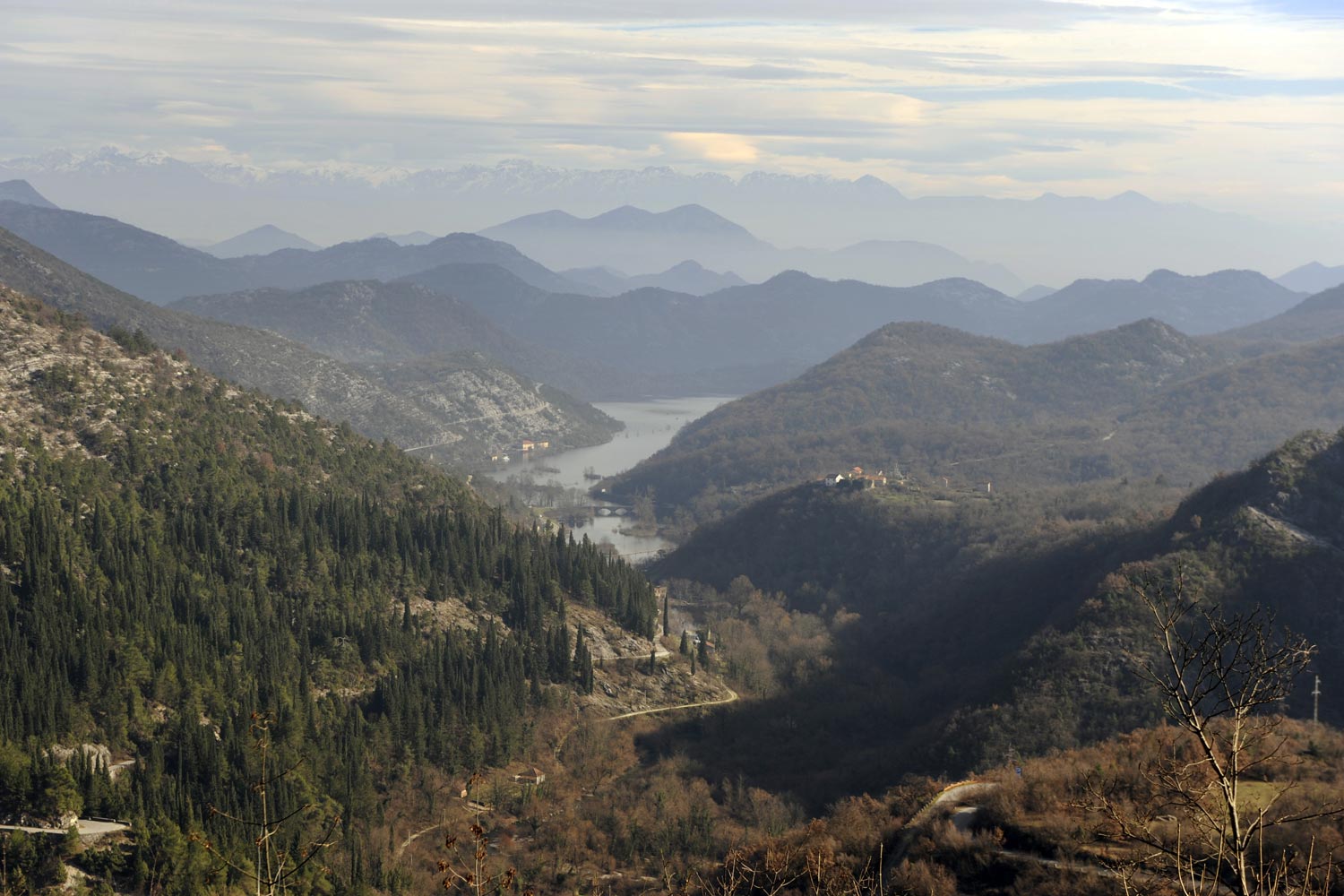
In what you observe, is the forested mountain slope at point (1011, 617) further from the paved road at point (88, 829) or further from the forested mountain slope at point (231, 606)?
the paved road at point (88, 829)

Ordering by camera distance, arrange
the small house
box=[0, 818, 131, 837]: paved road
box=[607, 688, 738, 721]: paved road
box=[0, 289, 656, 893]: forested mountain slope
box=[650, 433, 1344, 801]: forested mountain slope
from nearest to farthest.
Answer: box=[0, 818, 131, 837]: paved road → box=[0, 289, 656, 893]: forested mountain slope → the small house → box=[650, 433, 1344, 801]: forested mountain slope → box=[607, 688, 738, 721]: paved road

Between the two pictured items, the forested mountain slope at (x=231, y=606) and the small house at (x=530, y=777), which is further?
the small house at (x=530, y=777)

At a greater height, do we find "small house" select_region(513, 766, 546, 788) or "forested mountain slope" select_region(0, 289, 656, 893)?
"forested mountain slope" select_region(0, 289, 656, 893)

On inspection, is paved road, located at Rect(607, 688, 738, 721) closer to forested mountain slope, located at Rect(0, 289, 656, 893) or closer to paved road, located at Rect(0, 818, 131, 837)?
forested mountain slope, located at Rect(0, 289, 656, 893)

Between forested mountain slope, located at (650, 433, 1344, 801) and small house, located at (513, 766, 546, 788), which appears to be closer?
small house, located at (513, 766, 546, 788)

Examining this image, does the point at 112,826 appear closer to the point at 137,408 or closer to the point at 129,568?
the point at 129,568

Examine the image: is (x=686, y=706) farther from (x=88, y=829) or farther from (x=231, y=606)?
(x=88, y=829)

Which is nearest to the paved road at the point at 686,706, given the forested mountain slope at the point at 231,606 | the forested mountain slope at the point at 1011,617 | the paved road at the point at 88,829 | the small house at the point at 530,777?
the forested mountain slope at the point at 1011,617

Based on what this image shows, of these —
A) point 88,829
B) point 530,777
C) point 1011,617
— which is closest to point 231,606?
point 530,777

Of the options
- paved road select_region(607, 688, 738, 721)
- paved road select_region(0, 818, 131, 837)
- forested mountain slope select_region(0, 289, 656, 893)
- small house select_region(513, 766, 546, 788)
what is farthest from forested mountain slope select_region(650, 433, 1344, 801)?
paved road select_region(0, 818, 131, 837)
